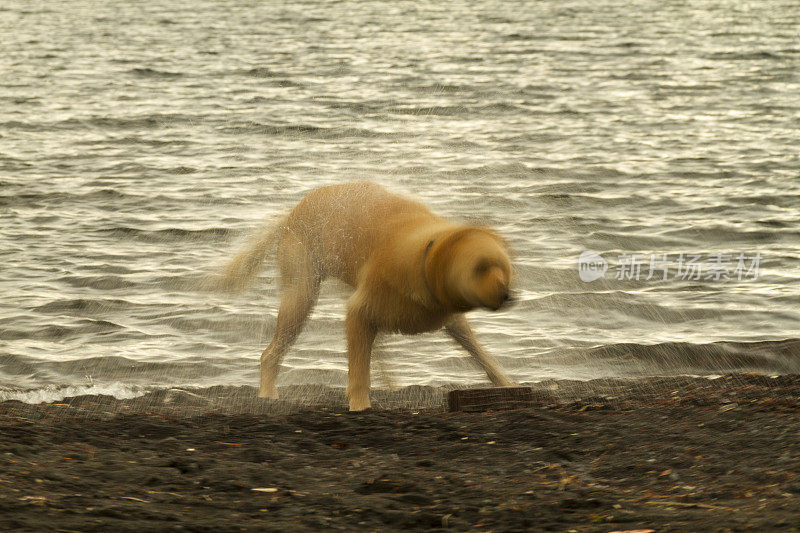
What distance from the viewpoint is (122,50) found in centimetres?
2791

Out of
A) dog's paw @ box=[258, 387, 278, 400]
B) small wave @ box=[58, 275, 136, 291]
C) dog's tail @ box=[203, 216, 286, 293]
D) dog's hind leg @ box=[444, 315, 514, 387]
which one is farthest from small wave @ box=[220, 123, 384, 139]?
dog's hind leg @ box=[444, 315, 514, 387]

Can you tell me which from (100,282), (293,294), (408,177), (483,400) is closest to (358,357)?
(483,400)

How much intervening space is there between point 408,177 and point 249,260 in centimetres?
121

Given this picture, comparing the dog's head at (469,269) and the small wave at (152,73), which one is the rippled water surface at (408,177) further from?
the dog's head at (469,269)

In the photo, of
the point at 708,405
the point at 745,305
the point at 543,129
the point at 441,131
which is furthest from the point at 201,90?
the point at 708,405

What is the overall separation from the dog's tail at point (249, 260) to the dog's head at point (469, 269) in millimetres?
1808

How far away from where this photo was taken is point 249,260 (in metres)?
7.02

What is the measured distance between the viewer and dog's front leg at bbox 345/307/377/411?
577 centimetres

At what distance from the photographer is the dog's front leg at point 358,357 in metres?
5.77

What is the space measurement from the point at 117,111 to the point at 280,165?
680cm

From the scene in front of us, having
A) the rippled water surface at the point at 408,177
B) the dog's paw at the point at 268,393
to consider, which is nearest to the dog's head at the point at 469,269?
the rippled water surface at the point at 408,177

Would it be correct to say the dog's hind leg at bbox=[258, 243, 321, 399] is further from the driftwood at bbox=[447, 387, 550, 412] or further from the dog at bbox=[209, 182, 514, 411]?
the driftwood at bbox=[447, 387, 550, 412]

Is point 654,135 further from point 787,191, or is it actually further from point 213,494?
point 213,494

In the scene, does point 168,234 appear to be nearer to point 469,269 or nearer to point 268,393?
point 268,393
